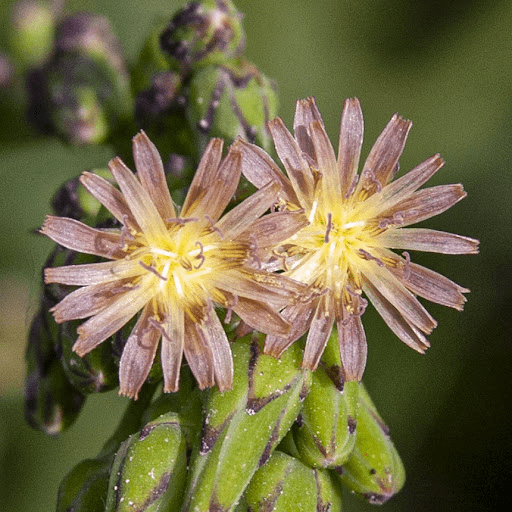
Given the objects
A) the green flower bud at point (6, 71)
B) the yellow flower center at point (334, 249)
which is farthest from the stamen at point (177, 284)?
the green flower bud at point (6, 71)

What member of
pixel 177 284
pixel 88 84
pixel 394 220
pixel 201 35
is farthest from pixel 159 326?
pixel 88 84

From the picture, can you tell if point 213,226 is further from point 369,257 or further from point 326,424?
point 326,424

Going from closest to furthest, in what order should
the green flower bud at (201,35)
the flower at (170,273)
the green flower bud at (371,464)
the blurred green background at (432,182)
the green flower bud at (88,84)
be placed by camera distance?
the flower at (170,273) < the green flower bud at (371,464) < the green flower bud at (201,35) < the green flower bud at (88,84) < the blurred green background at (432,182)

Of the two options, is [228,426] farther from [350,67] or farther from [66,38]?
[350,67]

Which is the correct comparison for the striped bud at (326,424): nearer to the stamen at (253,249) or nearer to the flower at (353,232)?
the flower at (353,232)

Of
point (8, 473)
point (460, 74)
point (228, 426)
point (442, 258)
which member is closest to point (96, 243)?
point (228, 426)

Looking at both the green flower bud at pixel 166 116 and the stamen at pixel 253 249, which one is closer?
the stamen at pixel 253 249

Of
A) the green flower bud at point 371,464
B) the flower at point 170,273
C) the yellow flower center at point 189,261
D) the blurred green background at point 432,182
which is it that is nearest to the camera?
the flower at point 170,273
